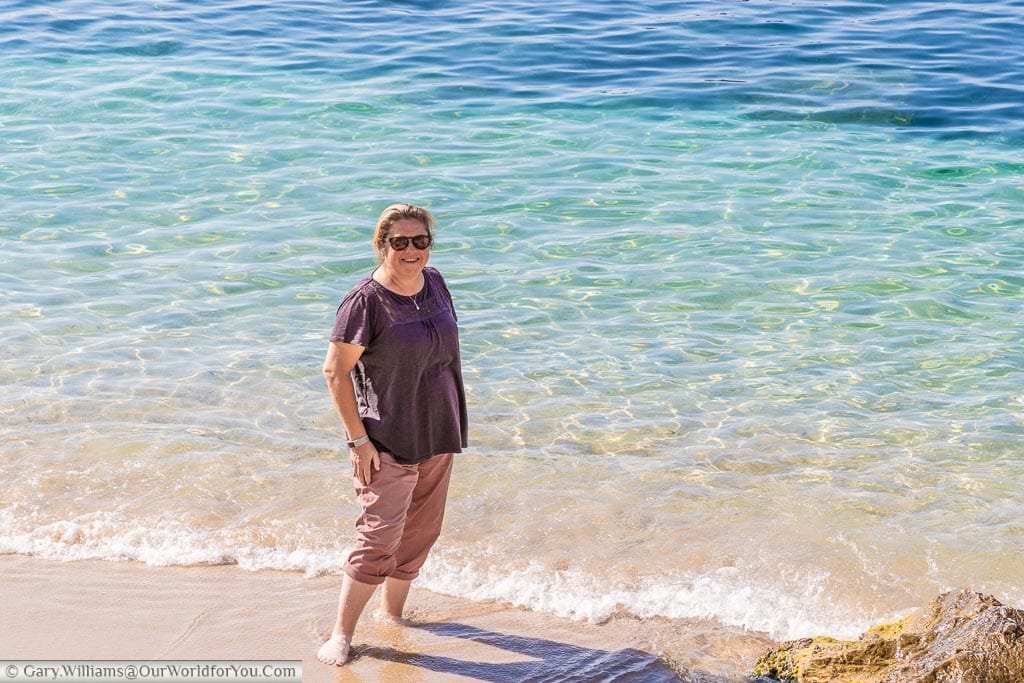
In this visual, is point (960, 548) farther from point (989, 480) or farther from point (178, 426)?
point (178, 426)

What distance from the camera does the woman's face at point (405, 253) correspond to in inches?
186

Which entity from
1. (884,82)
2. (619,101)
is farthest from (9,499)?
(884,82)

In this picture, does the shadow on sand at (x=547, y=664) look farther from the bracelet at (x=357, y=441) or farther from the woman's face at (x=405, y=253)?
the woman's face at (x=405, y=253)

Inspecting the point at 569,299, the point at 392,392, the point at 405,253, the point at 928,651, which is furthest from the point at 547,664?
the point at 569,299

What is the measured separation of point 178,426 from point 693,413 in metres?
3.18

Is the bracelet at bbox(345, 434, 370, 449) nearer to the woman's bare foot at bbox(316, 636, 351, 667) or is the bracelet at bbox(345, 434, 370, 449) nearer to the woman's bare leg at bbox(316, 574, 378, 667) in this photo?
the woman's bare leg at bbox(316, 574, 378, 667)

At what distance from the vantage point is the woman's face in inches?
186

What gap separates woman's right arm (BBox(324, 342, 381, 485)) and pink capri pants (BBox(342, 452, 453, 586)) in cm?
8

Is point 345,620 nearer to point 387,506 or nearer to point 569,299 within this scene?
point 387,506

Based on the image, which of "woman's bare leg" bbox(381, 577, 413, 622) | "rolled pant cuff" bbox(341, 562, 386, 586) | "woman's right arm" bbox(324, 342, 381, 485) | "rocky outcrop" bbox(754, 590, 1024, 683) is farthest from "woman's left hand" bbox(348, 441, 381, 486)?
"rocky outcrop" bbox(754, 590, 1024, 683)

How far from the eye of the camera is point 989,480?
684cm

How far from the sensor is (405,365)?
4.84m

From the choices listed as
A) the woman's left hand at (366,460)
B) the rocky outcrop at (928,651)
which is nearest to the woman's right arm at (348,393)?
the woman's left hand at (366,460)

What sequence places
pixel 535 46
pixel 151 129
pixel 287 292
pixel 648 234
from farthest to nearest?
1. pixel 535 46
2. pixel 151 129
3. pixel 648 234
4. pixel 287 292
